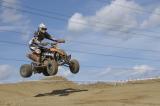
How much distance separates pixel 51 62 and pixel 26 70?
103 inches

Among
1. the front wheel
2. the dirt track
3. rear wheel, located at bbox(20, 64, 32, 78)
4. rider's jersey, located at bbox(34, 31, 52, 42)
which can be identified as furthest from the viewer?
rear wheel, located at bbox(20, 64, 32, 78)

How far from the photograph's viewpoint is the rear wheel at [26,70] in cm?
3152

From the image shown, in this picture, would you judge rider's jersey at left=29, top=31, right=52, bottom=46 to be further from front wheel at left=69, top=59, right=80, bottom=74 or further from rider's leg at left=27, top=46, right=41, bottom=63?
front wheel at left=69, top=59, right=80, bottom=74

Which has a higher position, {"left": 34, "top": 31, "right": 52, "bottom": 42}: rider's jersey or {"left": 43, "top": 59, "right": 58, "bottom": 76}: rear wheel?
{"left": 34, "top": 31, "right": 52, "bottom": 42}: rider's jersey

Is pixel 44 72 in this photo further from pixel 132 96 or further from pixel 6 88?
pixel 6 88

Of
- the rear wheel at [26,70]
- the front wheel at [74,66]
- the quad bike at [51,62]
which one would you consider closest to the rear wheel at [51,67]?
the quad bike at [51,62]

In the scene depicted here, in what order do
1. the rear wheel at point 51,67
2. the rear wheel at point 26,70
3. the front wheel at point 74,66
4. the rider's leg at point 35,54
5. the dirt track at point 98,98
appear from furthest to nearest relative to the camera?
1. the rear wheel at point 26,70
2. the front wheel at point 74,66
3. the rider's leg at point 35,54
4. the rear wheel at point 51,67
5. the dirt track at point 98,98

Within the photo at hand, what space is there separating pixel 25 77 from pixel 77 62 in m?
3.71

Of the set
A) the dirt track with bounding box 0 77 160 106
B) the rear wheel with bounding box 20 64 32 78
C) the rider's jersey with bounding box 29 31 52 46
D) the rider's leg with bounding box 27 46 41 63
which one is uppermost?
the rider's jersey with bounding box 29 31 52 46

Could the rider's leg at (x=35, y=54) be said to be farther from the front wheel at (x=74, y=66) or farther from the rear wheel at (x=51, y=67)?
the front wheel at (x=74, y=66)

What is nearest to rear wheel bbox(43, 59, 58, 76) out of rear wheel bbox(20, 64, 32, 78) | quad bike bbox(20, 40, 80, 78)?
quad bike bbox(20, 40, 80, 78)

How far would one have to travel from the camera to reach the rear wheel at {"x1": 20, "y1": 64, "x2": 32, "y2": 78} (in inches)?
1241

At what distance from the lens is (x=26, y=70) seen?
31547 millimetres

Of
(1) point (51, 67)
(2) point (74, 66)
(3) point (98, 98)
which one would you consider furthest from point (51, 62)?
(3) point (98, 98)
